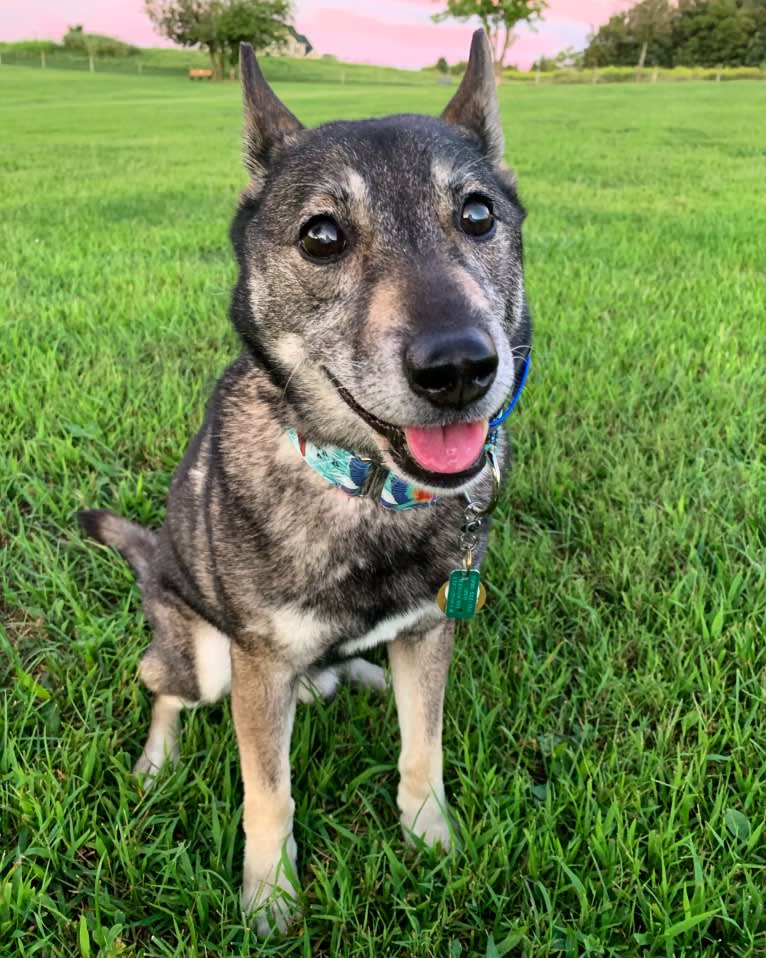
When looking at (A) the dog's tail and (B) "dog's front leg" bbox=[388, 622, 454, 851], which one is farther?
(A) the dog's tail

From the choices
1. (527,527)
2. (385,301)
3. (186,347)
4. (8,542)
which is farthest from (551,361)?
(8,542)

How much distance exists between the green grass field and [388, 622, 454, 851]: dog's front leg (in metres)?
0.09

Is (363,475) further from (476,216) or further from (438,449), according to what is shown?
(476,216)

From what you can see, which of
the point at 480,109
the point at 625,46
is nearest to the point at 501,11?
the point at 625,46

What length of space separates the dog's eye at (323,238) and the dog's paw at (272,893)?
160 centimetres

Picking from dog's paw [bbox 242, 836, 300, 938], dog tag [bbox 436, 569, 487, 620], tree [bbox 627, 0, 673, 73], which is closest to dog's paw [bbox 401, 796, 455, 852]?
dog's paw [bbox 242, 836, 300, 938]

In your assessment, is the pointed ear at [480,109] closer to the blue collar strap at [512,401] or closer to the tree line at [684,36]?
the blue collar strap at [512,401]

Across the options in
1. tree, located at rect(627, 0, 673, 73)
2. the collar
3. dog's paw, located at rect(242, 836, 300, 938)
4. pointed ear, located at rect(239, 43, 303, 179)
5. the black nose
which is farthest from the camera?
tree, located at rect(627, 0, 673, 73)

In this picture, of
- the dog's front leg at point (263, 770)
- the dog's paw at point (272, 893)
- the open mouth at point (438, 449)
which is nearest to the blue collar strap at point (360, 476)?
the open mouth at point (438, 449)

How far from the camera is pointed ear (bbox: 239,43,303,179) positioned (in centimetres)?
215

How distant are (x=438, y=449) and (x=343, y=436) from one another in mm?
345

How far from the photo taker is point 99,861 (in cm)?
187

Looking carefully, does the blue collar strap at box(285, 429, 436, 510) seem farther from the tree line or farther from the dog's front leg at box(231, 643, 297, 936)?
the tree line

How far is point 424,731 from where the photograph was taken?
2.05 meters
